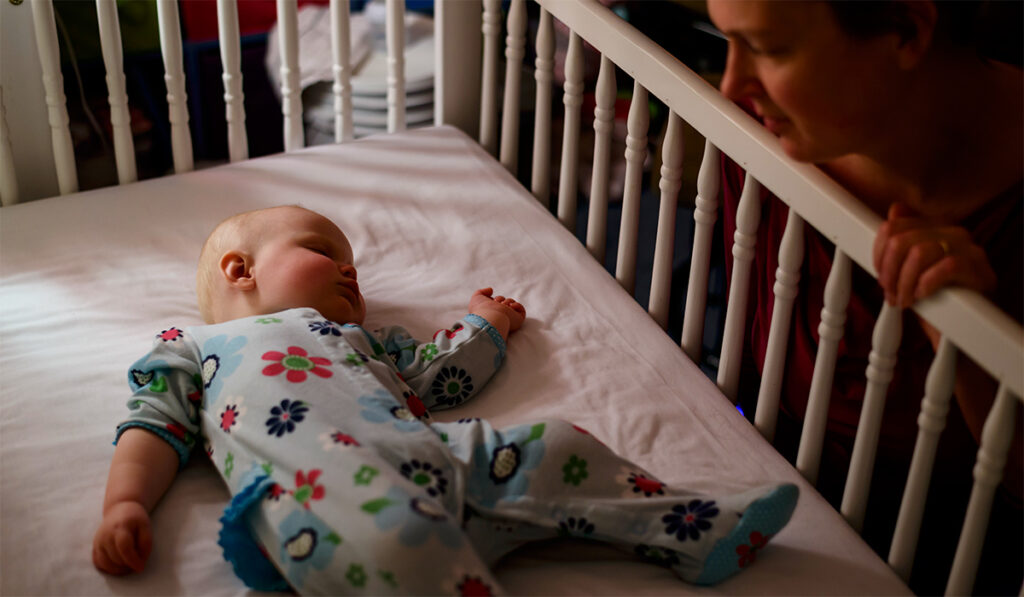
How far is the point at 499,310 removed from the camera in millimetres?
1353

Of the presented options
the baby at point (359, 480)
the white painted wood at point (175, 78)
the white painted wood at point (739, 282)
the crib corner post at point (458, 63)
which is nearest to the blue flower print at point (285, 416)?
the baby at point (359, 480)

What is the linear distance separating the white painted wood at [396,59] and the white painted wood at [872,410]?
3.11ft

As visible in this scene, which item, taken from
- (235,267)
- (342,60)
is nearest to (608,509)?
(235,267)

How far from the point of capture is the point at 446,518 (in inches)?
37.7

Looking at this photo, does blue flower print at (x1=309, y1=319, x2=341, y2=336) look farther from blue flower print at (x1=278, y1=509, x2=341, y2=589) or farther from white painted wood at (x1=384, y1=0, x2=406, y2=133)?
white painted wood at (x1=384, y1=0, x2=406, y2=133)

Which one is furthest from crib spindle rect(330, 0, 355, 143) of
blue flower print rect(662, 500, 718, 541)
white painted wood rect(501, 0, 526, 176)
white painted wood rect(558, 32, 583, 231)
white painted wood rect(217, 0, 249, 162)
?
blue flower print rect(662, 500, 718, 541)

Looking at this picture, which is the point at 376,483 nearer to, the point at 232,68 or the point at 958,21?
the point at 958,21

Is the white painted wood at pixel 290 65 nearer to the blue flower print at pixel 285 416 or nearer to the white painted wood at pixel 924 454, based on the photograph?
the blue flower print at pixel 285 416

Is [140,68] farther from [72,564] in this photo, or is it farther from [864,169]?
[864,169]

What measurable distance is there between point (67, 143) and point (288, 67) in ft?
1.13

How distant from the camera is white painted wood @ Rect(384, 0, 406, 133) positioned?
1.72 meters

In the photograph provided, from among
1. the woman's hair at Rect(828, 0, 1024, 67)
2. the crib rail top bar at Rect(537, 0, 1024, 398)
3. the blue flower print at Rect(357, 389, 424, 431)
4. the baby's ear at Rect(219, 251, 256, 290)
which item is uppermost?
the woman's hair at Rect(828, 0, 1024, 67)

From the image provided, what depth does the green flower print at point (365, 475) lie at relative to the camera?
980 mm

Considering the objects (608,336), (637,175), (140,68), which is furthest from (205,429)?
→ (140,68)
